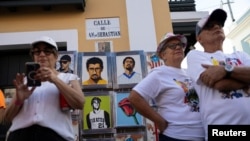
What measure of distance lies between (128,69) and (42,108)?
1.72 meters

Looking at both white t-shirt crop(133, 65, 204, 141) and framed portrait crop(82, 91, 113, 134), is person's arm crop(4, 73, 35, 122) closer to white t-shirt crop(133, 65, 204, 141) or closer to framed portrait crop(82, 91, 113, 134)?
white t-shirt crop(133, 65, 204, 141)

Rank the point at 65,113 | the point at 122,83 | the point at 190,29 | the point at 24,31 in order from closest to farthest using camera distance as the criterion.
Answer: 1. the point at 65,113
2. the point at 122,83
3. the point at 24,31
4. the point at 190,29

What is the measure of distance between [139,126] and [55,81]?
5.24 ft

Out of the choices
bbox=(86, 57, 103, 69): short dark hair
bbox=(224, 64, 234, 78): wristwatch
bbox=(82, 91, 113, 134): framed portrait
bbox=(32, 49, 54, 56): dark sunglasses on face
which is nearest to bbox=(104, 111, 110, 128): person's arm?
bbox=(82, 91, 113, 134): framed portrait

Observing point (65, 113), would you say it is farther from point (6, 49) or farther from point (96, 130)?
point (6, 49)

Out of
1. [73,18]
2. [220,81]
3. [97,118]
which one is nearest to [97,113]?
[97,118]

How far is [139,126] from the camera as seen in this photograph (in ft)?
11.8

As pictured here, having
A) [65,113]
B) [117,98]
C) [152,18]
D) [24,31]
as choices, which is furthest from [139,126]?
[24,31]

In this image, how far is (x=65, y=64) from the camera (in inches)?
148

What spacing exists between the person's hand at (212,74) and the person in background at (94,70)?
70.5 inches

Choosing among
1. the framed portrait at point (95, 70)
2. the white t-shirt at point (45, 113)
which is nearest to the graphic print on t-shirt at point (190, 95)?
the white t-shirt at point (45, 113)

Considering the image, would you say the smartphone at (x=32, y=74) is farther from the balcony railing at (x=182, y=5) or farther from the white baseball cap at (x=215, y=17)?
the balcony railing at (x=182, y=5)

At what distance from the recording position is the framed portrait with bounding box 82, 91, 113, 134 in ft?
11.5

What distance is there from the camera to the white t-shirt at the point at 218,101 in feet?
6.69
